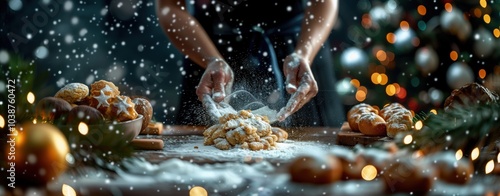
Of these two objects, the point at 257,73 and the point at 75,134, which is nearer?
the point at 75,134

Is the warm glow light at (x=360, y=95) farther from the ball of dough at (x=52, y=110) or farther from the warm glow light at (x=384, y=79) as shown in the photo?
the ball of dough at (x=52, y=110)

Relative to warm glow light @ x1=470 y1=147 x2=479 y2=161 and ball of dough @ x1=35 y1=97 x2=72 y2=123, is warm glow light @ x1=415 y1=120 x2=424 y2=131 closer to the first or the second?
warm glow light @ x1=470 y1=147 x2=479 y2=161

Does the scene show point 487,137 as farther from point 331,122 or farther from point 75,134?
point 75,134

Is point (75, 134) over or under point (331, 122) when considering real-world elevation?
over

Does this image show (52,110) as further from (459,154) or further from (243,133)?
(459,154)

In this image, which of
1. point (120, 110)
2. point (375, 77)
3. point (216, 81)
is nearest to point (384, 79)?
point (375, 77)

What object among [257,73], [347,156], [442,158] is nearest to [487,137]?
[442,158]
